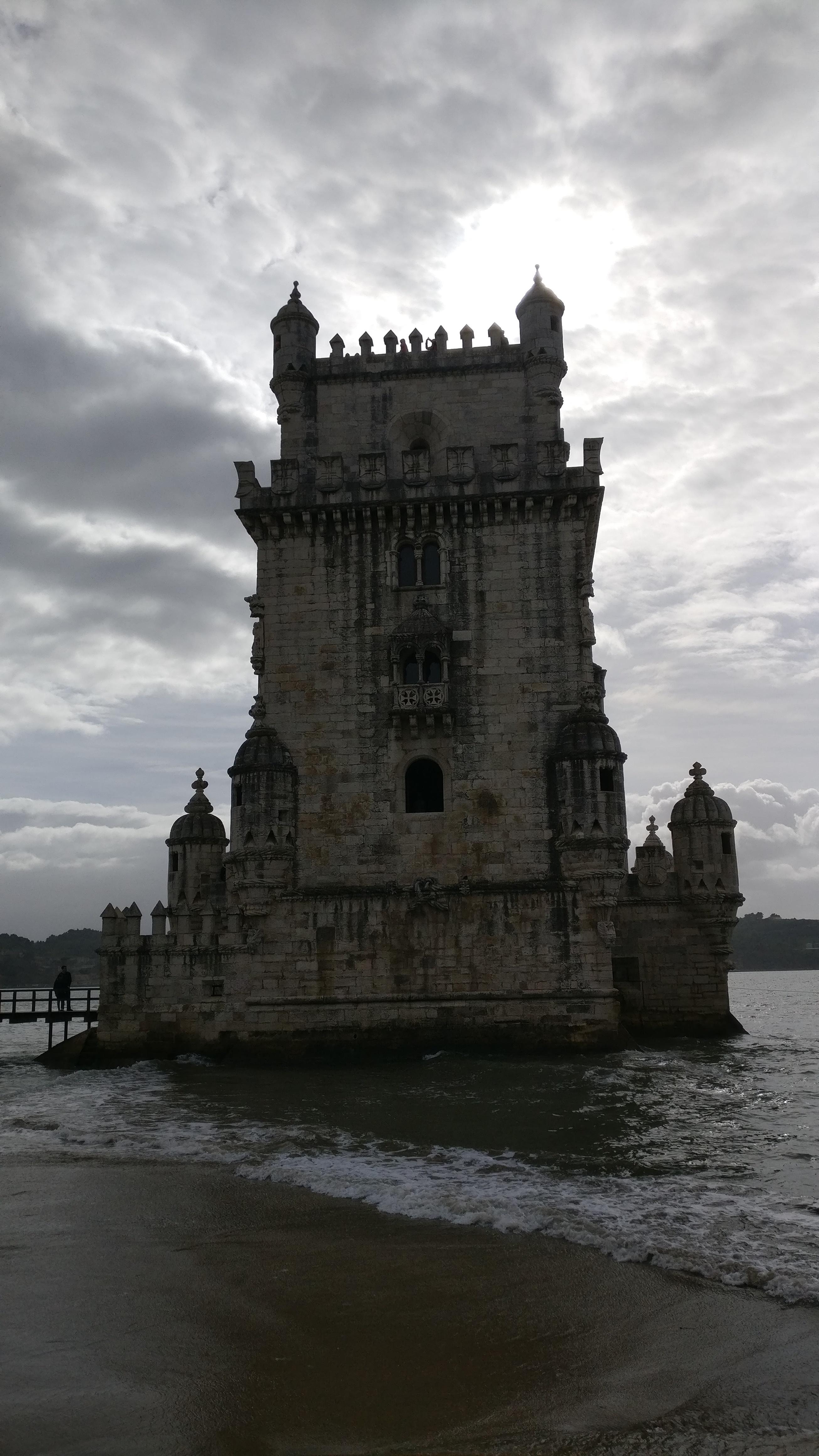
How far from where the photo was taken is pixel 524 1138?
573 inches

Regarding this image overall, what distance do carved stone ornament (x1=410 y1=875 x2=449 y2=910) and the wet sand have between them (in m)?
13.3

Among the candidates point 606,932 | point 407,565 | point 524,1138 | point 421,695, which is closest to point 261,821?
point 421,695

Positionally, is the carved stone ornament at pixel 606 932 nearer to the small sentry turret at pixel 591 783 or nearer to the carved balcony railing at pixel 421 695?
the small sentry turret at pixel 591 783

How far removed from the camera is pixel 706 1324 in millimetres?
7453

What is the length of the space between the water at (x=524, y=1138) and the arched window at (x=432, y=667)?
9.54 metres

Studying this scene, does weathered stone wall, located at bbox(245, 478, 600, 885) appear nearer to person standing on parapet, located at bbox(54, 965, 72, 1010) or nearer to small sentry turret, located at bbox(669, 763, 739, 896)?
small sentry turret, located at bbox(669, 763, 739, 896)

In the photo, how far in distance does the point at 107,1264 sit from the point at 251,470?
2181 centimetres

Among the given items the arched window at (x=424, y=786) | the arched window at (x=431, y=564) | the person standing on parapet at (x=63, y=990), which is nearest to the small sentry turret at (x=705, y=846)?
the arched window at (x=424, y=786)

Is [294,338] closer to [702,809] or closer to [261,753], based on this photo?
[261,753]

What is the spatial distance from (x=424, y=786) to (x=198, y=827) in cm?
744

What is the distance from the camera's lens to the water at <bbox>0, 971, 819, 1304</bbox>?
32.7 feet

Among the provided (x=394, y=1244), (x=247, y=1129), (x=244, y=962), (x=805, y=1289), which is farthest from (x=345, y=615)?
(x=805, y=1289)

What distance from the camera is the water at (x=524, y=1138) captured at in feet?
32.7

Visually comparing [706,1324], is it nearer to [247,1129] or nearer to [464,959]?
[247,1129]
